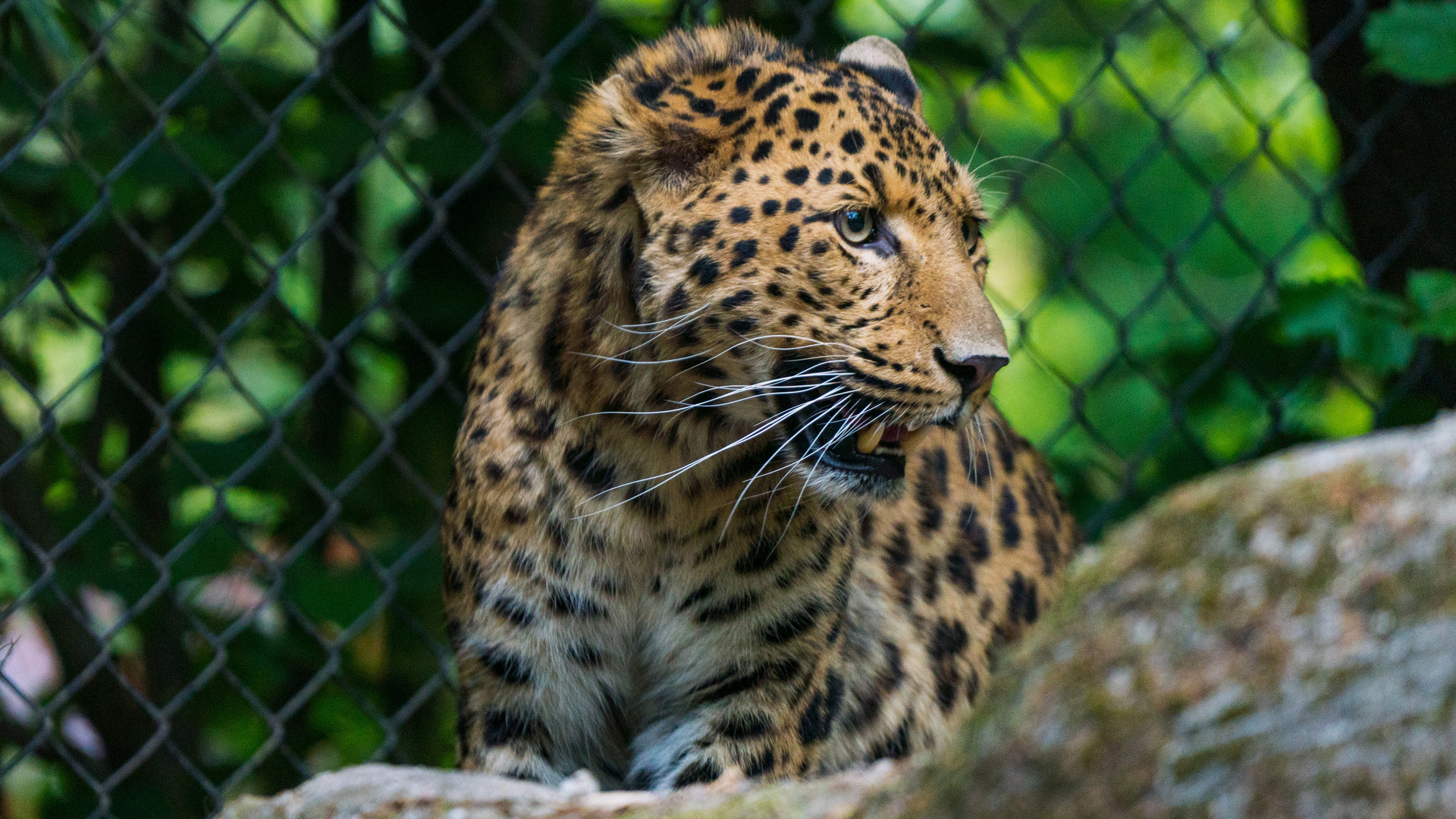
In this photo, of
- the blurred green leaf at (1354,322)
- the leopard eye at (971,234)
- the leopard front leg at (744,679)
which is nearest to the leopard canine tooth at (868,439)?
the leopard front leg at (744,679)

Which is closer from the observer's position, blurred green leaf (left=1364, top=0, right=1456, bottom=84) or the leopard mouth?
the leopard mouth

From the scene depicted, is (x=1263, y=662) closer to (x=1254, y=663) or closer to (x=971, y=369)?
(x=1254, y=663)

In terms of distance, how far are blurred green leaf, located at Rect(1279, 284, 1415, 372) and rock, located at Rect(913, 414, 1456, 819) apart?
3029 mm

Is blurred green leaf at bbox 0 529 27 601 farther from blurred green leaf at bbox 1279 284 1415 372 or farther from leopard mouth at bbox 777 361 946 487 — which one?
blurred green leaf at bbox 1279 284 1415 372

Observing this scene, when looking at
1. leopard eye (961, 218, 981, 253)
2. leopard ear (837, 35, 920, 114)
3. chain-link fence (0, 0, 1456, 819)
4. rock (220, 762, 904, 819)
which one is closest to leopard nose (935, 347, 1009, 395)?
leopard eye (961, 218, 981, 253)

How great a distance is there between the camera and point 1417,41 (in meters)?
4.00

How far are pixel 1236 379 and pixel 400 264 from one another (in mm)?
2680

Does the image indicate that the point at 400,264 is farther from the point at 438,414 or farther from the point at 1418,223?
the point at 1418,223

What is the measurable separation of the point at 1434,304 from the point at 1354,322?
20 cm

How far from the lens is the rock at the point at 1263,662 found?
3.75ft

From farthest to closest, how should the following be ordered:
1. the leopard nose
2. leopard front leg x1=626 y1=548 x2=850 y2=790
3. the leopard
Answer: leopard front leg x1=626 y1=548 x2=850 y2=790, the leopard, the leopard nose

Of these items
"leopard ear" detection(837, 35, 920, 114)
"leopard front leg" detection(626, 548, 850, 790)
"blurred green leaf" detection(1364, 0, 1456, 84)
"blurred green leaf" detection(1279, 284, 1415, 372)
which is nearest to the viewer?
"leopard front leg" detection(626, 548, 850, 790)

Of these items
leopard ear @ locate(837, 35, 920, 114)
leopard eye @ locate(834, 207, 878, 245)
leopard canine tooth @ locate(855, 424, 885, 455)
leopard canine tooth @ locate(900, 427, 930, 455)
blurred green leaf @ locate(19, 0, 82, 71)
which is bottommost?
leopard canine tooth @ locate(900, 427, 930, 455)

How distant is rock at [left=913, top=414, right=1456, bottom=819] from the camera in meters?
1.14
